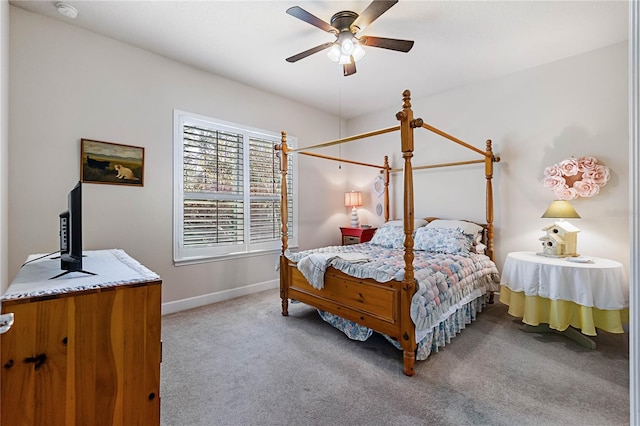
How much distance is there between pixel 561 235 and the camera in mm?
2764

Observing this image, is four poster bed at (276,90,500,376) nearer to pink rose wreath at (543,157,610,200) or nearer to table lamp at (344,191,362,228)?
pink rose wreath at (543,157,610,200)

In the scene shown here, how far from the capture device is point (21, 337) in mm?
1022

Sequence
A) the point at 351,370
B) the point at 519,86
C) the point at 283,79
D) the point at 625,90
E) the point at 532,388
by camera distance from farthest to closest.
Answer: the point at 283,79, the point at 519,86, the point at 625,90, the point at 351,370, the point at 532,388

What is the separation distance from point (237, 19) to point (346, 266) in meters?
2.29

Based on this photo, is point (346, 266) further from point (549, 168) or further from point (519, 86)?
point (519, 86)

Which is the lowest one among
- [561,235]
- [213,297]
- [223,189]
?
[213,297]

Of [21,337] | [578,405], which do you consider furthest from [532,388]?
[21,337]

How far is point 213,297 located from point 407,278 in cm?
245

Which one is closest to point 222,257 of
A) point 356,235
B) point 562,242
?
point 356,235

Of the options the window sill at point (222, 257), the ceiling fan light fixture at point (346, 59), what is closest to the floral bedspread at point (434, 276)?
the window sill at point (222, 257)

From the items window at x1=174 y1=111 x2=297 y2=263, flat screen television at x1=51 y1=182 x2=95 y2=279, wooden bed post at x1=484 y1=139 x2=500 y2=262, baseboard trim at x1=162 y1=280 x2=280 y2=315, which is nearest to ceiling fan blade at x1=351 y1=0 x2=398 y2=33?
window at x1=174 y1=111 x2=297 y2=263

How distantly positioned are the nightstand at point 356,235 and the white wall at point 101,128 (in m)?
1.63

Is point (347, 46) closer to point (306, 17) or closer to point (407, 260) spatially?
point (306, 17)

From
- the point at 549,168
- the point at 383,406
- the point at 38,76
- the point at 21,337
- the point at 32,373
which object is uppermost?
the point at 38,76
